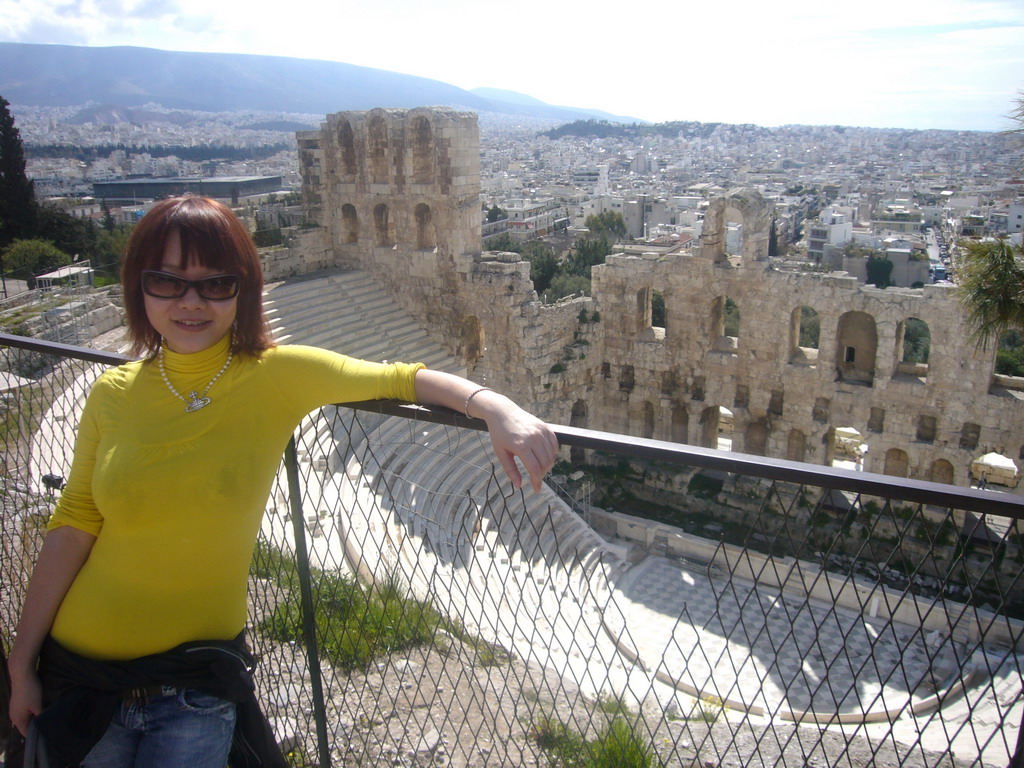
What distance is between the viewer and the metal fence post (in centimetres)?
301

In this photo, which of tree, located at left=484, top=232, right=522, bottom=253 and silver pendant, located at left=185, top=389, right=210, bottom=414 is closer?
silver pendant, located at left=185, top=389, right=210, bottom=414

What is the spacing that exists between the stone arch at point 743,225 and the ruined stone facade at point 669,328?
4 cm

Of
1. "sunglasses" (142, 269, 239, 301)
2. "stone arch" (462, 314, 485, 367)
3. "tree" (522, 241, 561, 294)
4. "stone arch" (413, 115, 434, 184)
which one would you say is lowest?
"tree" (522, 241, 561, 294)

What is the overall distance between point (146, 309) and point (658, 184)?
11342 cm

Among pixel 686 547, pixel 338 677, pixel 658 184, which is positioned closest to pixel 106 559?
pixel 338 677

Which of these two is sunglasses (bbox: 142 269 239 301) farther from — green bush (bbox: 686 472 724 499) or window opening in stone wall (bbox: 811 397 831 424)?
window opening in stone wall (bbox: 811 397 831 424)

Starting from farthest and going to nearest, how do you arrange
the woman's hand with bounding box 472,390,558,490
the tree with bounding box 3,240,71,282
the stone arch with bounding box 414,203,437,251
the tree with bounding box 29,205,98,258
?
1. the tree with bounding box 29,205,98,258
2. the tree with bounding box 3,240,71,282
3. the stone arch with bounding box 414,203,437,251
4. the woman's hand with bounding box 472,390,558,490

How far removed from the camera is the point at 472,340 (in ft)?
55.2

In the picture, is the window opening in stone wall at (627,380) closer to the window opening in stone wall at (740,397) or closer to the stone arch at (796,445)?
the window opening in stone wall at (740,397)

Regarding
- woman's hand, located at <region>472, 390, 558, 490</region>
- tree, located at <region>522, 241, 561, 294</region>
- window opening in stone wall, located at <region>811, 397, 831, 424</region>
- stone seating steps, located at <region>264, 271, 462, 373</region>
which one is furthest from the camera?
tree, located at <region>522, 241, 561, 294</region>

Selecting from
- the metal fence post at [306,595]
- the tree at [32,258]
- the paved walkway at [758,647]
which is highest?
the metal fence post at [306,595]

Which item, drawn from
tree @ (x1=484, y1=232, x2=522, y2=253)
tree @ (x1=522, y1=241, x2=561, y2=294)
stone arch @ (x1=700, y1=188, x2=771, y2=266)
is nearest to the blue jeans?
stone arch @ (x1=700, y1=188, x2=771, y2=266)

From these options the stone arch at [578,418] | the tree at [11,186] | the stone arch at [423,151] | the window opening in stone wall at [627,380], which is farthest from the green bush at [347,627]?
the tree at [11,186]

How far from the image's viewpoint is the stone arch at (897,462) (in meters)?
15.2
